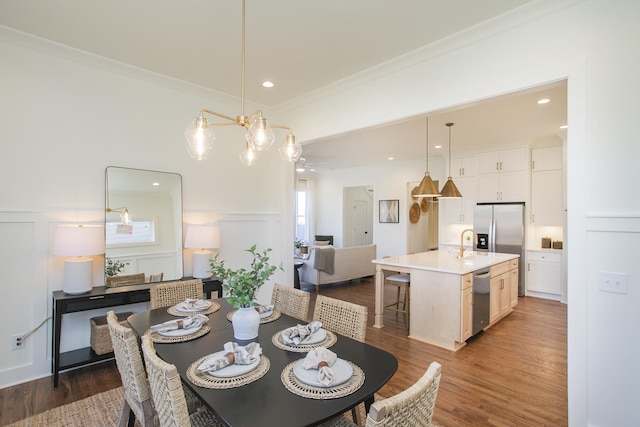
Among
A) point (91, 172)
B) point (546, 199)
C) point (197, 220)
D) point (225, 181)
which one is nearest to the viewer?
point (91, 172)

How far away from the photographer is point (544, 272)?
574 centimetres

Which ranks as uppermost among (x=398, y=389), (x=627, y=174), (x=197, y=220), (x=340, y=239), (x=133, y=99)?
(x=133, y=99)

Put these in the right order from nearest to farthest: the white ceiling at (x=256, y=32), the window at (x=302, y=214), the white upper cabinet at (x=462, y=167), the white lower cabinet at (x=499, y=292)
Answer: the white ceiling at (x=256, y=32), the white lower cabinet at (x=499, y=292), the white upper cabinet at (x=462, y=167), the window at (x=302, y=214)

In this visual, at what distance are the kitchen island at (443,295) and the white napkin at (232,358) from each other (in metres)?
2.57

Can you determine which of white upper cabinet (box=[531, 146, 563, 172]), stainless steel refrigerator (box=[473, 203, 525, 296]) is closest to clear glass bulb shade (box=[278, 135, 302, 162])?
stainless steel refrigerator (box=[473, 203, 525, 296])

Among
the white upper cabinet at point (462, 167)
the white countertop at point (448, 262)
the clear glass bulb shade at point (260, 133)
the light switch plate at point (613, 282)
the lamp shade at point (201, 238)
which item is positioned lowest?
the white countertop at point (448, 262)

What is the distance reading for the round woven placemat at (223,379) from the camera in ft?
4.37

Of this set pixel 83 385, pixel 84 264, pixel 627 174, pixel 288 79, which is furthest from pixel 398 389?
pixel 288 79

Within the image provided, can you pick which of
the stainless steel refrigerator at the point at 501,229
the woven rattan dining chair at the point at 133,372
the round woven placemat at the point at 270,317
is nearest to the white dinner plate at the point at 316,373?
the round woven placemat at the point at 270,317

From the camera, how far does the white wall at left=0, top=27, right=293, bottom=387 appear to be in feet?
8.81

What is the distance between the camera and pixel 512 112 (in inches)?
166

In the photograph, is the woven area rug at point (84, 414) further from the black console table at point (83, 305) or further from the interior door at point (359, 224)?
the interior door at point (359, 224)

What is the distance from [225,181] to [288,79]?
1.51m

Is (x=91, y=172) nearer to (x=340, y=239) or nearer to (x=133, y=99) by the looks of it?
(x=133, y=99)
